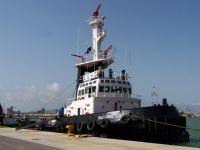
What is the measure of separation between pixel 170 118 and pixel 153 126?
1.62 m

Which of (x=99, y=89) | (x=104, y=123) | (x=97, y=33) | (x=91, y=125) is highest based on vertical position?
(x=97, y=33)

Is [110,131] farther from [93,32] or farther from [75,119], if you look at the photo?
[93,32]

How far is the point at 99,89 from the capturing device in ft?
78.7

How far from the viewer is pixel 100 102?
23422 millimetres

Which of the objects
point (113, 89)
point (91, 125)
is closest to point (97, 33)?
point (113, 89)

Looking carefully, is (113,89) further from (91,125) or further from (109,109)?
(91,125)

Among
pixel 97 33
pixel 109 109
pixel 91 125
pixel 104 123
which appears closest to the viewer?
pixel 104 123

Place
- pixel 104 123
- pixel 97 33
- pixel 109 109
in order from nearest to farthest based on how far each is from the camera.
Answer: pixel 104 123 → pixel 109 109 → pixel 97 33

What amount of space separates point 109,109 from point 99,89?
65.3 inches

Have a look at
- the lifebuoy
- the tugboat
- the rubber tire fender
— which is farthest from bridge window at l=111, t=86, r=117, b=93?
the lifebuoy

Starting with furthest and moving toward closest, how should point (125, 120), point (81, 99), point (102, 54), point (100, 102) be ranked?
point (102, 54) → point (81, 99) → point (100, 102) → point (125, 120)

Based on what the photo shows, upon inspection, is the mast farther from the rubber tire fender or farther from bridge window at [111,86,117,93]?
the rubber tire fender

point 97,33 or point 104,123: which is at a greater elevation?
point 97,33

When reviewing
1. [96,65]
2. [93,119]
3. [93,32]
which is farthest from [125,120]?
[93,32]
